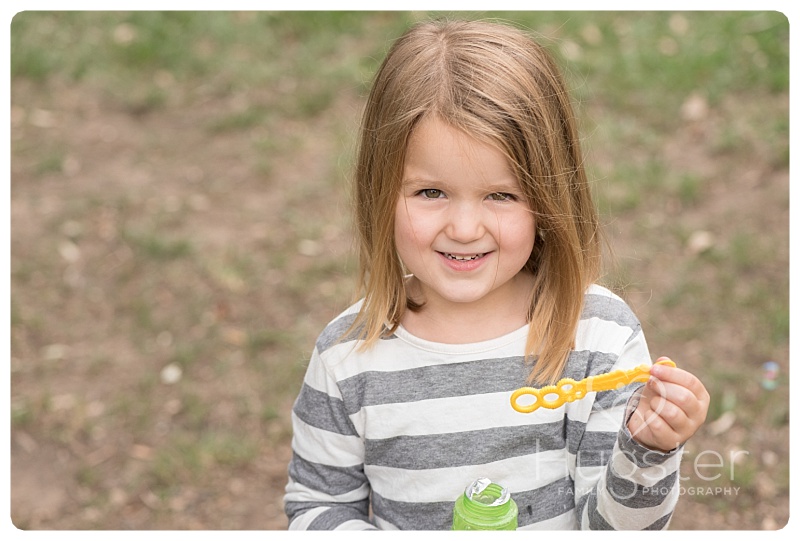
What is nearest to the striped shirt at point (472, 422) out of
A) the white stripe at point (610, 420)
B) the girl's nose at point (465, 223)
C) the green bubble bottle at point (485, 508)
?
the white stripe at point (610, 420)

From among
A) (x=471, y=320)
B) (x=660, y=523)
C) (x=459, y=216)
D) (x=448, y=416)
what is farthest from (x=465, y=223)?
(x=660, y=523)

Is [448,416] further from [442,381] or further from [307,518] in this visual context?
[307,518]

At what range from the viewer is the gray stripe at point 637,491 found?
1.53 m

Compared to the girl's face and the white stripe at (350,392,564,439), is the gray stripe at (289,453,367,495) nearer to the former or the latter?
the white stripe at (350,392,564,439)

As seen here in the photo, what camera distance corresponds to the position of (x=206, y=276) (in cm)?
368

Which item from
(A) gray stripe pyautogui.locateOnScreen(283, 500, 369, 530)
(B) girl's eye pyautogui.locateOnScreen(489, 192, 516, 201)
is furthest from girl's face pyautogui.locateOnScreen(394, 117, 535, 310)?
(A) gray stripe pyautogui.locateOnScreen(283, 500, 369, 530)

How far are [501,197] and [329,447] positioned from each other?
523mm

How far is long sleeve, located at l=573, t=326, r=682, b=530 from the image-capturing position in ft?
4.94

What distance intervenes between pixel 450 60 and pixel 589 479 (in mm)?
706

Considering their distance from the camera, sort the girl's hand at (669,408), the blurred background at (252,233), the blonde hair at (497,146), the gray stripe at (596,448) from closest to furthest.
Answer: the girl's hand at (669,408), the blonde hair at (497,146), the gray stripe at (596,448), the blurred background at (252,233)

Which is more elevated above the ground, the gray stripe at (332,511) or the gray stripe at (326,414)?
the gray stripe at (326,414)

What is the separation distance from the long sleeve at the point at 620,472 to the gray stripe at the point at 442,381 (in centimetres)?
13

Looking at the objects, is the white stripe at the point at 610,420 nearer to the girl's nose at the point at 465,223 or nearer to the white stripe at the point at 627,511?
the white stripe at the point at 627,511
